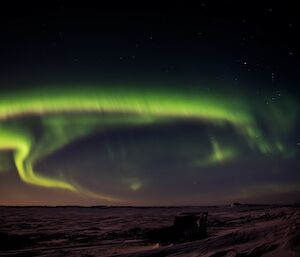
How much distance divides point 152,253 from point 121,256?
1.20 meters

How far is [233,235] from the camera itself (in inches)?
566

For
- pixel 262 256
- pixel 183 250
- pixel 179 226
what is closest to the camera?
pixel 262 256

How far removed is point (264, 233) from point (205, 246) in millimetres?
3004

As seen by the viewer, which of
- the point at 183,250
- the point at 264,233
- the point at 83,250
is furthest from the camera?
the point at 83,250

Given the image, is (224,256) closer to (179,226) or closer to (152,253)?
(152,253)

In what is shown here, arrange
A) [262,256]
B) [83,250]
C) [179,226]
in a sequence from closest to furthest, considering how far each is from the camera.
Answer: [262,256]
[83,250]
[179,226]

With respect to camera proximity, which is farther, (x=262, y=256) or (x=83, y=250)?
(x=83, y=250)

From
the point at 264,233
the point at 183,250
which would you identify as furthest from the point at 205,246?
the point at 264,233

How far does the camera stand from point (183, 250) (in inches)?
497

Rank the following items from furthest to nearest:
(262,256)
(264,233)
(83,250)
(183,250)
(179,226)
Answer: (179,226)
(83,250)
(264,233)
(183,250)
(262,256)

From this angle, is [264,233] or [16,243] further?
[16,243]

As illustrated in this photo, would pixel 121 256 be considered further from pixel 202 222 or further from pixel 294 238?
pixel 202 222

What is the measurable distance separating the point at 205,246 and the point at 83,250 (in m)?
6.60

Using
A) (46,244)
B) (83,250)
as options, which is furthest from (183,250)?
(46,244)
